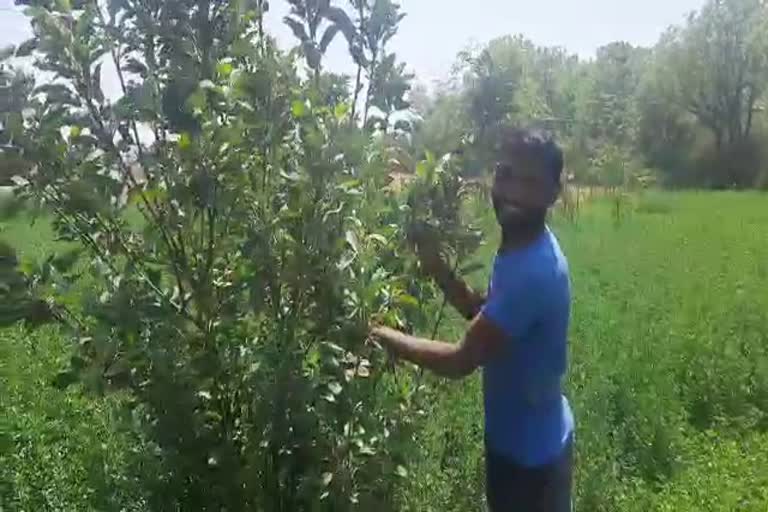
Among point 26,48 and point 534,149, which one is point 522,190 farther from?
point 26,48

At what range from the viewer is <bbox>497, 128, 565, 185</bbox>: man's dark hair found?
7.52 feet

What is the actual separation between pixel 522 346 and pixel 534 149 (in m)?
0.52

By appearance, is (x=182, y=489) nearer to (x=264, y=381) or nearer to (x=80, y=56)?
(x=264, y=381)

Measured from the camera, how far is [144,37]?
2498 millimetres

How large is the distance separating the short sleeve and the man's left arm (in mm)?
21

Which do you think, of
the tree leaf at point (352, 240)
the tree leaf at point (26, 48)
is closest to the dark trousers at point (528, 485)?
the tree leaf at point (352, 240)

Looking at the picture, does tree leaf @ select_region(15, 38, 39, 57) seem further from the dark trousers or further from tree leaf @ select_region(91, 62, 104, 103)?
the dark trousers

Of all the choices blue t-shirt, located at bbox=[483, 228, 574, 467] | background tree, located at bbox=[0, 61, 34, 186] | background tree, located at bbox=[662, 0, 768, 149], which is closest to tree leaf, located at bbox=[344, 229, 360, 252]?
blue t-shirt, located at bbox=[483, 228, 574, 467]

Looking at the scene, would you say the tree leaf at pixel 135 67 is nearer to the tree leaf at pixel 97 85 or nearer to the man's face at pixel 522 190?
the tree leaf at pixel 97 85

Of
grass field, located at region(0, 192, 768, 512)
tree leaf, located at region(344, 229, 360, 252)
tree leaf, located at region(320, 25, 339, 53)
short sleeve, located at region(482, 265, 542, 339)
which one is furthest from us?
grass field, located at region(0, 192, 768, 512)

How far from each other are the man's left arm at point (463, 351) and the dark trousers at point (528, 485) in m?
0.37

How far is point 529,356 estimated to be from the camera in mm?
2373

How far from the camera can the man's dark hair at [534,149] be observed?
2.29 m

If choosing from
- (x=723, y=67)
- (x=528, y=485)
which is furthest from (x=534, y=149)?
(x=723, y=67)
